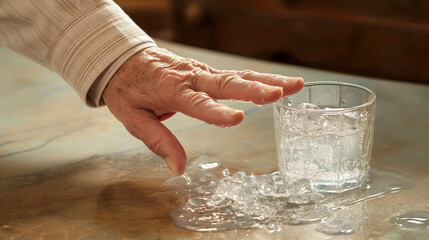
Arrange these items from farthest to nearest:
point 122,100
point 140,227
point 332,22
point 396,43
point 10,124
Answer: point 332,22 → point 396,43 → point 10,124 → point 122,100 → point 140,227

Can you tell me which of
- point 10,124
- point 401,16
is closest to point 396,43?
point 401,16

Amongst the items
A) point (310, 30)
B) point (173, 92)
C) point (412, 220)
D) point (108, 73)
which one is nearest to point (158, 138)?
point (173, 92)

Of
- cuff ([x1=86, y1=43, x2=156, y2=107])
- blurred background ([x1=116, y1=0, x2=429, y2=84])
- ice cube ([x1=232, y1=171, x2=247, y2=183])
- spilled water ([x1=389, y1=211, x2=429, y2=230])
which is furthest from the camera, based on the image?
blurred background ([x1=116, y1=0, x2=429, y2=84])

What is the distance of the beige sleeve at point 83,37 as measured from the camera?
43.9 inches

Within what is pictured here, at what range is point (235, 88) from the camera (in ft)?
3.21

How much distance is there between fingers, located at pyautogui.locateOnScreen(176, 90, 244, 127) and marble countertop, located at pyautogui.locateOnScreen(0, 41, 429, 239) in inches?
5.2

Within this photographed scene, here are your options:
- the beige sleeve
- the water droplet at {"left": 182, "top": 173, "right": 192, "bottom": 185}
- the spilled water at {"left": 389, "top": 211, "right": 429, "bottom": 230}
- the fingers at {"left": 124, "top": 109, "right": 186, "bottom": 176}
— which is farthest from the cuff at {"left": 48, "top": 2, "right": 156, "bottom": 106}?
the spilled water at {"left": 389, "top": 211, "right": 429, "bottom": 230}

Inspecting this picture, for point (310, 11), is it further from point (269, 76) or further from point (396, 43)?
point (269, 76)

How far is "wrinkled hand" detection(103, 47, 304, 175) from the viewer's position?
950 millimetres

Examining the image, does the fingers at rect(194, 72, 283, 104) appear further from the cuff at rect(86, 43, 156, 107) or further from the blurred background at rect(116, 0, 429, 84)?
the blurred background at rect(116, 0, 429, 84)

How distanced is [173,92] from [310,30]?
6.38ft

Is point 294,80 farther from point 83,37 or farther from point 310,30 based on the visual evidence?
point 310,30

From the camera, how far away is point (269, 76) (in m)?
1.00

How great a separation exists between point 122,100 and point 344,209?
0.41 metres
